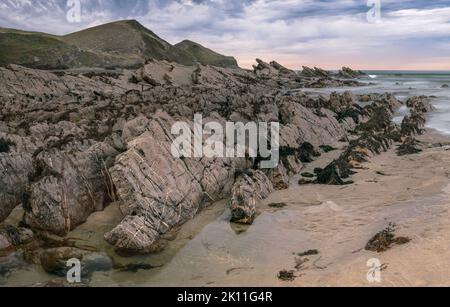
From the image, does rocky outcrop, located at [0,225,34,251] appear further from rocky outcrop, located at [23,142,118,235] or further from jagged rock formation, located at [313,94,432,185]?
jagged rock formation, located at [313,94,432,185]

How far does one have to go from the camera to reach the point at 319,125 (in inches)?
1156

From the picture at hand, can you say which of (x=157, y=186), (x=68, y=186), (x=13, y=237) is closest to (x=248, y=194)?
(x=157, y=186)

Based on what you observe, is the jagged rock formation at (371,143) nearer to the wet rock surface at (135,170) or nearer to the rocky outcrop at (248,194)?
the wet rock surface at (135,170)

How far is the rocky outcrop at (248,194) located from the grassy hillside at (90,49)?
8850cm

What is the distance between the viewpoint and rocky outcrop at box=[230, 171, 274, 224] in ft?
49.4

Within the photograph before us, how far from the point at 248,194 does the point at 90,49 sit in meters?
139

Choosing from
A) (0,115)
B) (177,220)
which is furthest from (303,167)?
(0,115)

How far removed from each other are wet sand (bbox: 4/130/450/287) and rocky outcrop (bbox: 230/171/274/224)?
15.8 inches

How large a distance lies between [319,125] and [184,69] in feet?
138

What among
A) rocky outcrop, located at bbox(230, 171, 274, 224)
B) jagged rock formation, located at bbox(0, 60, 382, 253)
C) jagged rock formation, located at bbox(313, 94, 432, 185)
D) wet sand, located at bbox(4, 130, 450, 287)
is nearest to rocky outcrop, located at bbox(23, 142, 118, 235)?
jagged rock formation, located at bbox(0, 60, 382, 253)

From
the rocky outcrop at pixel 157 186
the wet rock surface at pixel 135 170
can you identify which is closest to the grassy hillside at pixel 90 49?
the wet rock surface at pixel 135 170

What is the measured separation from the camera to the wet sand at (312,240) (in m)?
10.8

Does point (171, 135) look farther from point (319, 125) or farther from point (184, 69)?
point (184, 69)
